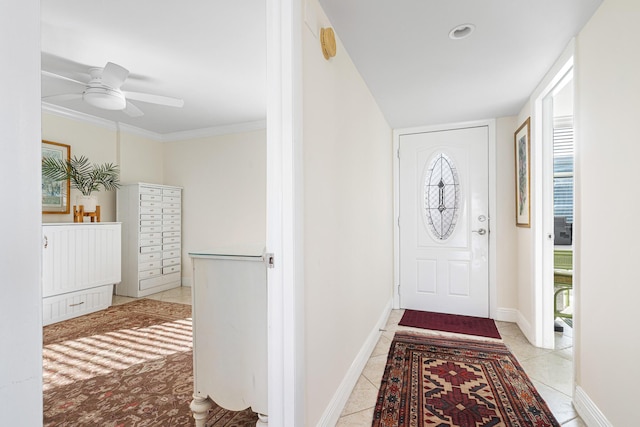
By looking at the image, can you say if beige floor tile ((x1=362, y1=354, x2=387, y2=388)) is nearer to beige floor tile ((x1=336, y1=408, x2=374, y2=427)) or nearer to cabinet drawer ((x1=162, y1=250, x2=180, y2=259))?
beige floor tile ((x1=336, y1=408, x2=374, y2=427))

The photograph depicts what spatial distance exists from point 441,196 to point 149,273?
402 cm

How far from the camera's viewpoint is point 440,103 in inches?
114

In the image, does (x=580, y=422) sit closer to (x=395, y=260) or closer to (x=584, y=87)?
(x=584, y=87)

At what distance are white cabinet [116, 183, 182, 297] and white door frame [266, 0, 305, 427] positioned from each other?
12.3 feet

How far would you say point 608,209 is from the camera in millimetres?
1502

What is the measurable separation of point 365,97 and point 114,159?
12.3ft

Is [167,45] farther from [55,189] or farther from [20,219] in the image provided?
[55,189]

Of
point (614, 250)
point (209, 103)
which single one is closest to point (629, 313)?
point (614, 250)

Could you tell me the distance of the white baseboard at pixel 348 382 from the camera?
A: 1.62m

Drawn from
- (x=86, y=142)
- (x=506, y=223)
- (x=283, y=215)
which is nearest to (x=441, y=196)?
(x=506, y=223)

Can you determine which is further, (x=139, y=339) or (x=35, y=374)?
(x=139, y=339)

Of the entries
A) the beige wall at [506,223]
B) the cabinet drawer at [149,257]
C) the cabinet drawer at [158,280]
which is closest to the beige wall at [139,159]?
the cabinet drawer at [149,257]

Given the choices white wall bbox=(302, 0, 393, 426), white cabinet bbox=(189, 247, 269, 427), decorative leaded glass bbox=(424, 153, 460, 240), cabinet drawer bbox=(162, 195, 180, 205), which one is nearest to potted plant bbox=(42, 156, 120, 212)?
cabinet drawer bbox=(162, 195, 180, 205)

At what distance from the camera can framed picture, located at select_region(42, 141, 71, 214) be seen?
3605 millimetres
